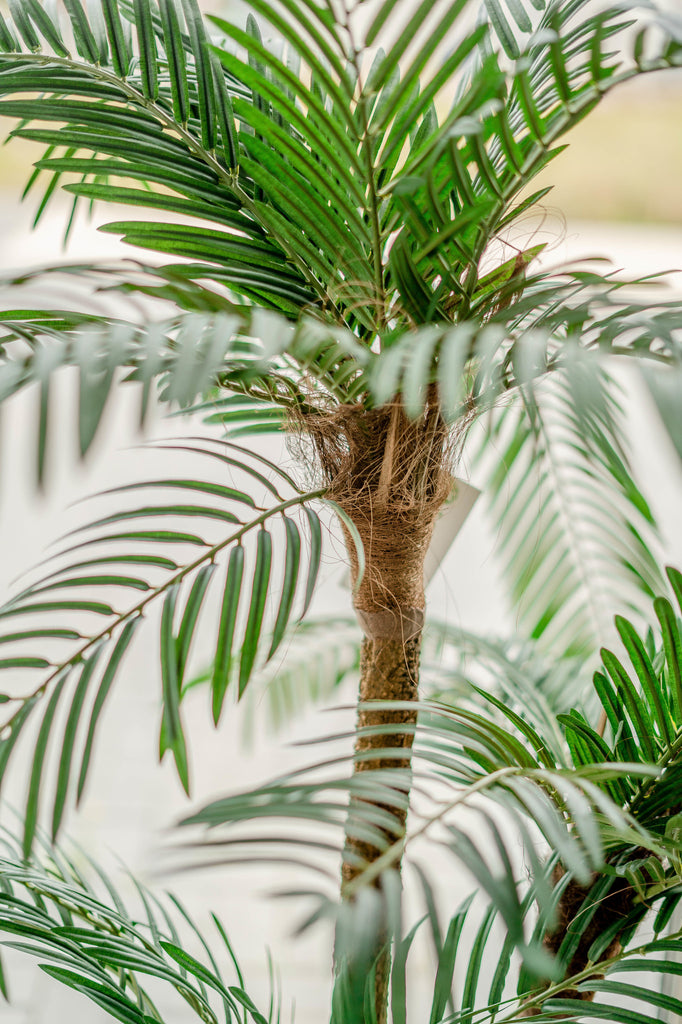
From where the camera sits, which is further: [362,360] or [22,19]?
[22,19]

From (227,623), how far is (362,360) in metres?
0.21

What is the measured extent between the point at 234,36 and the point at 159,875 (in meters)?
0.39

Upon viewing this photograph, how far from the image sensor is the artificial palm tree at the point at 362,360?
0.41 metres

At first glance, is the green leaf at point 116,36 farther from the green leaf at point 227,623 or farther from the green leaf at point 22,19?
the green leaf at point 227,623

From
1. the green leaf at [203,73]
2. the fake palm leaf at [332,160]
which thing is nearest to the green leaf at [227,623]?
the fake palm leaf at [332,160]

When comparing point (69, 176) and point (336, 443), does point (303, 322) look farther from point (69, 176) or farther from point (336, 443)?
point (69, 176)

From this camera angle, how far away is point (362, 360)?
394mm

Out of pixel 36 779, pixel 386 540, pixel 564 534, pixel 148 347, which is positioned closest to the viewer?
pixel 148 347

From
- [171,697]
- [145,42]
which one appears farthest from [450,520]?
[145,42]

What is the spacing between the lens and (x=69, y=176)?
2.84 metres

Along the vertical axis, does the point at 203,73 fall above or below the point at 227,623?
above

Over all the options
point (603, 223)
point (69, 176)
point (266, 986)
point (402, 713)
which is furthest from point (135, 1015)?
point (69, 176)

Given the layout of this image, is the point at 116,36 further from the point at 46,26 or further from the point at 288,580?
the point at 288,580

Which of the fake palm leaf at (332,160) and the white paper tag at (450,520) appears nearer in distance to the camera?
the fake palm leaf at (332,160)
